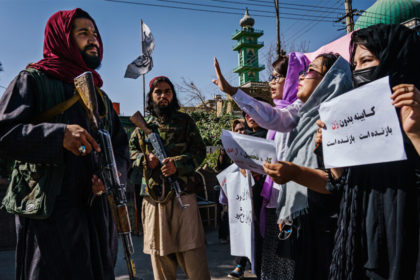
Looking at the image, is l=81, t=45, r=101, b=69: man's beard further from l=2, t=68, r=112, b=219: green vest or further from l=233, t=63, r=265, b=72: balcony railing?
l=233, t=63, r=265, b=72: balcony railing

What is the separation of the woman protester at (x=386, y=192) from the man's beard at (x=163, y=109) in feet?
6.22

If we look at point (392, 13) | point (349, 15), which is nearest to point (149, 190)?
point (349, 15)

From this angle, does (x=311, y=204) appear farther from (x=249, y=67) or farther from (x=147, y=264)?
(x=249, y=67)

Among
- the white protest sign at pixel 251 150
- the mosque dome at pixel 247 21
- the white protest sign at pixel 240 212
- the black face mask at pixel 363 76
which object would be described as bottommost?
the white protest sign at pixel 240 212

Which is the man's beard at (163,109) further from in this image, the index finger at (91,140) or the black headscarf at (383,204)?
the black headscarf at (383,204)

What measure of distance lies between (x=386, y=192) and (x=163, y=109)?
223cm

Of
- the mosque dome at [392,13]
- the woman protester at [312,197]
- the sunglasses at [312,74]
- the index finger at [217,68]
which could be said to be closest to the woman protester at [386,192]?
the woman protester at [312,197]

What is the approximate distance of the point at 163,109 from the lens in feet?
10.4

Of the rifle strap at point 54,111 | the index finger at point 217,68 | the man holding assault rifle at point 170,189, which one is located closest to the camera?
the rifle strap at point 54,111

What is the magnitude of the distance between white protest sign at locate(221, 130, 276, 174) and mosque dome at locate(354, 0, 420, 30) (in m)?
16.7

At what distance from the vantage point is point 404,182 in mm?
1297

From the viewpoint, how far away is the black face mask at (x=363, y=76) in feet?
4.72

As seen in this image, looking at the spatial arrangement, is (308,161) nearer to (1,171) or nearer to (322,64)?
(322,64)

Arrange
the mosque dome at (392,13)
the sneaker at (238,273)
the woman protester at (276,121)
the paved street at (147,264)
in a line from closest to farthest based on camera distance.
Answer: the woman protester at (276,121) → the sneaker at (238,273) → the paved street at (147,264) → the mosque dome at (392,13)
